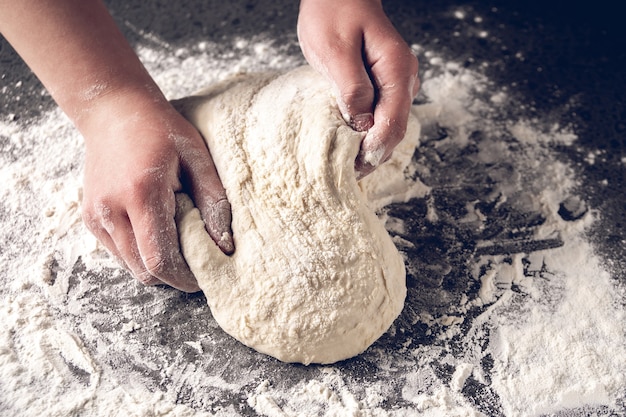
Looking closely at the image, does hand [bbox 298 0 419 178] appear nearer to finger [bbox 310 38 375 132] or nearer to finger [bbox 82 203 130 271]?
finger [bbox 310 38 375 132]

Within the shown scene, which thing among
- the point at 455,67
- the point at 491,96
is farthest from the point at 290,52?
the point at 491,96

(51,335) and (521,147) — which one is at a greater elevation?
(51,335)

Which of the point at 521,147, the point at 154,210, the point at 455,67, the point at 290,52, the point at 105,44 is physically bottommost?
the point at 521,147

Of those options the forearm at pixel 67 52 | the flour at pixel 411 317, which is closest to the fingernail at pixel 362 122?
the flour at pixel 411 317

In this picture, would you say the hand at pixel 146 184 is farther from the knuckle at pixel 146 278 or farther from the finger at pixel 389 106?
the finger at pixel 389 106

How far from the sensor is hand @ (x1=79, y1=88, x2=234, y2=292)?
3.78 feet

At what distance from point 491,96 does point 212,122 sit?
84cm

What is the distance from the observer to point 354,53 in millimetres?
1240

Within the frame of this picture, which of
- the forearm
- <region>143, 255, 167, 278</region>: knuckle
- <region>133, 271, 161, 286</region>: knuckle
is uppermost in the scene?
the forearm

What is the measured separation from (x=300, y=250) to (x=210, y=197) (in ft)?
0.72

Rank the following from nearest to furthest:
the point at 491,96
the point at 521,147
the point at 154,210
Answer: the point at 154,210 → the point at 521,147 → the point at 491,96

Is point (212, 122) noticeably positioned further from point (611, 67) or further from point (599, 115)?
point (611, 67)

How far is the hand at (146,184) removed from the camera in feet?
3.78

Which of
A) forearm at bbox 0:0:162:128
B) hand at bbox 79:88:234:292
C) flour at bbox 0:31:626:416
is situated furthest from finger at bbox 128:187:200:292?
forearm at bbox 0:0:162:128
